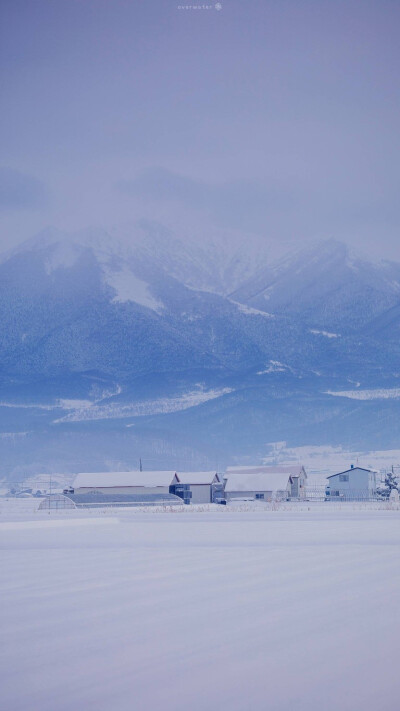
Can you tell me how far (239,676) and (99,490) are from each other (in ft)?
192

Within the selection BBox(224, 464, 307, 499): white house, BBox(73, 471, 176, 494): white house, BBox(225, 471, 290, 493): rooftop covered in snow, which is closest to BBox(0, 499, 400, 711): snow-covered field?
BBox(73, 471, 176, 494): white house

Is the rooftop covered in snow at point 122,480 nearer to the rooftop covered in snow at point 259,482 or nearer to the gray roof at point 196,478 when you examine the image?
the gray roof at point 196,478

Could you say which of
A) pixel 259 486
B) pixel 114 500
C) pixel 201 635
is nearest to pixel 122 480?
pixel 114 500

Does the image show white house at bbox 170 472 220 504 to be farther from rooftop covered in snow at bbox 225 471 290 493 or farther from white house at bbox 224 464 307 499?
white house at bbox 224 464 307 499

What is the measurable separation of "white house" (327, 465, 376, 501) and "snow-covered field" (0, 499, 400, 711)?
2320 inches

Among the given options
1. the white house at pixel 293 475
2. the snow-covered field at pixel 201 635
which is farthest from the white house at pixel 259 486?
the snow-covered field at pixel 201 635

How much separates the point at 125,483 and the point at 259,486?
10.3 meters

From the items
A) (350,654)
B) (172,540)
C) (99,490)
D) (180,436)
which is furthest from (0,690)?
(180,436)

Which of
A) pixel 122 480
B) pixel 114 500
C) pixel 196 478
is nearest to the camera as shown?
pixel 114 500

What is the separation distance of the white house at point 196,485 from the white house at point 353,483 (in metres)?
9.43

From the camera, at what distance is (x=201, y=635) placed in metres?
5.46

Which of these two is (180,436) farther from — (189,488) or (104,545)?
(104,545)

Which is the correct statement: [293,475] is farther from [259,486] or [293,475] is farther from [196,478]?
[196,478]

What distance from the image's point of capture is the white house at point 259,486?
2584 inches
